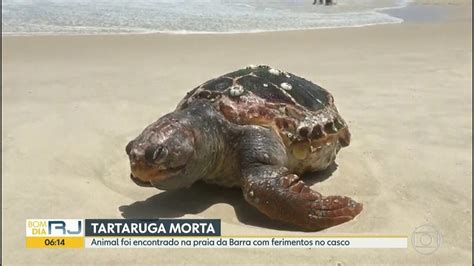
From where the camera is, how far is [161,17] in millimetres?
14945

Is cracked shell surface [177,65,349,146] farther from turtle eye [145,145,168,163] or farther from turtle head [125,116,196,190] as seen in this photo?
turtle eye [145,145,168,163]

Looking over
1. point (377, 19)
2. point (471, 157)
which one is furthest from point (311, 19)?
point (471, 157)

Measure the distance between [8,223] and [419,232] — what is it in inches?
94.5

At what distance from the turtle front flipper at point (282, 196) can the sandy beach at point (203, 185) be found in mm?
84

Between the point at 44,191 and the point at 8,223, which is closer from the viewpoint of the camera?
the point at 8,223

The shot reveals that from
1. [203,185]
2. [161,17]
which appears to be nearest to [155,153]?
[203,185]

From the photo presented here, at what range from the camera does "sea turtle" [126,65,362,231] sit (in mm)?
3021

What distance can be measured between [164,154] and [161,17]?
12.6m

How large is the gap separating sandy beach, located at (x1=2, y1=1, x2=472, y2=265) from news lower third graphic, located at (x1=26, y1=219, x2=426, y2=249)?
0.06 m

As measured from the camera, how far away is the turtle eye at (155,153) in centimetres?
297

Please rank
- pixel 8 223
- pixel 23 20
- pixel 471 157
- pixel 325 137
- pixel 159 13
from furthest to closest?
pixel 159 13 → pixel 23 20 → pixel 471 157 → pixel 325 137 → pixel 8 223

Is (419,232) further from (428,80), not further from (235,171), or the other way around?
(428,80)

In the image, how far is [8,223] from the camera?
3.08 m

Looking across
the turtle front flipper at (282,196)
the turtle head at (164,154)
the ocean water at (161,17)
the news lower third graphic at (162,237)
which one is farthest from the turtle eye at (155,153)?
the ocean water at (161,17)
